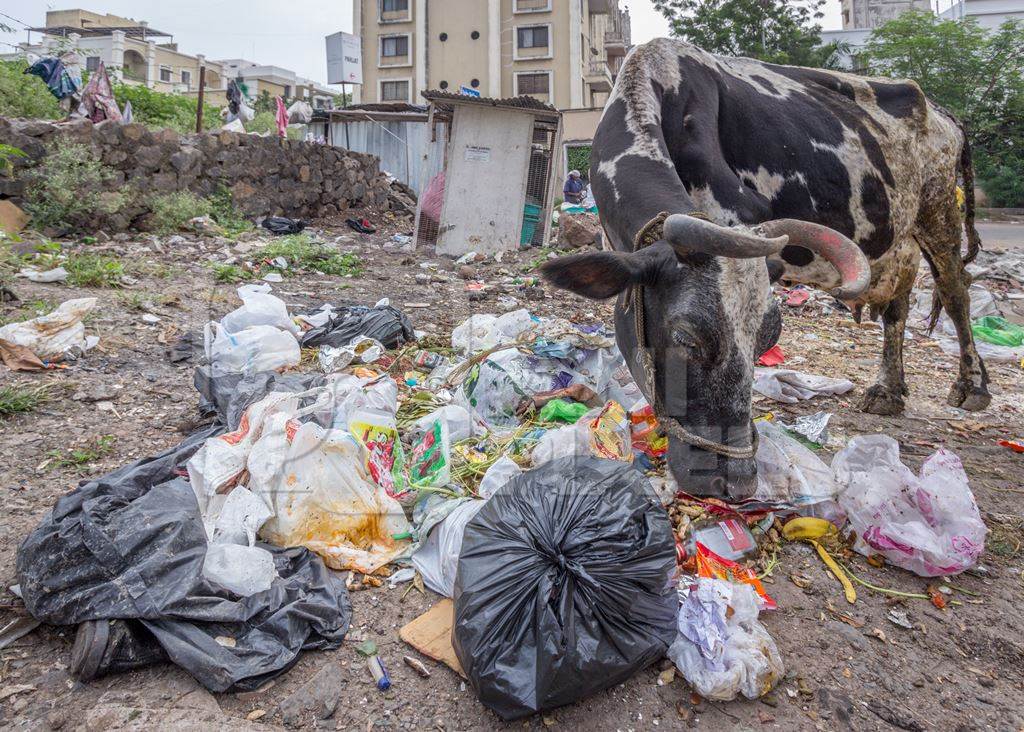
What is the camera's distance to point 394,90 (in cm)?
3372

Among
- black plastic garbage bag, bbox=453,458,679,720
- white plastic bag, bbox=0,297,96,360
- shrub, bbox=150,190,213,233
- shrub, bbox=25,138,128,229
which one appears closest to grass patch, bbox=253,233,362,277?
shrub, bbox=150,190,213,233

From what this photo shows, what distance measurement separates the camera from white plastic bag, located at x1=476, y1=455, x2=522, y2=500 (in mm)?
2698

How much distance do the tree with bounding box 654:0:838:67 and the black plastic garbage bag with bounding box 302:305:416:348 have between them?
2397 centimetres

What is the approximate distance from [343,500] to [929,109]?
4560mm

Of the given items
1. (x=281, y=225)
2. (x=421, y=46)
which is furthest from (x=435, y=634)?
(x=421, y=46)

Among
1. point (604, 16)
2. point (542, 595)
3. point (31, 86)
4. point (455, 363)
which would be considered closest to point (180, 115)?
point (31, 86)

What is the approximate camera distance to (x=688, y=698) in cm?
196

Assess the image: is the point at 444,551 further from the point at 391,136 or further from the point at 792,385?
the point at 391,136

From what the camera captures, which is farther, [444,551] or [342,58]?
[342,58]

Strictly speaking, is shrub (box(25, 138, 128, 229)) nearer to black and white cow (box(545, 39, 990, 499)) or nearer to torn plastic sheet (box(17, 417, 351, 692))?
torn plastic sheet (box(17, 417, 351, 692))

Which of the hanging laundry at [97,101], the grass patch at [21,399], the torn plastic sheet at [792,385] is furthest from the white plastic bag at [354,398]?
the hanging laundry at [97,101]

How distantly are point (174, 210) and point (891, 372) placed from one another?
9.07 m

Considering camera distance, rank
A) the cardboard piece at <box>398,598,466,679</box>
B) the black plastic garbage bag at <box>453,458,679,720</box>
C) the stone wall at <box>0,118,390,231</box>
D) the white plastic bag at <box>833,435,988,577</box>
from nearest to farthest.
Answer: the black plastic garbage bag at <box>453,458,679,720</box> < the cardboard piece at <box>398,598,466,679</box> < the white plastic bag at <box>833,435,988,577</box> < the stone wall at <box>0,118,390,231</box>

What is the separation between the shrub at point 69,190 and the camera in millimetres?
8109
